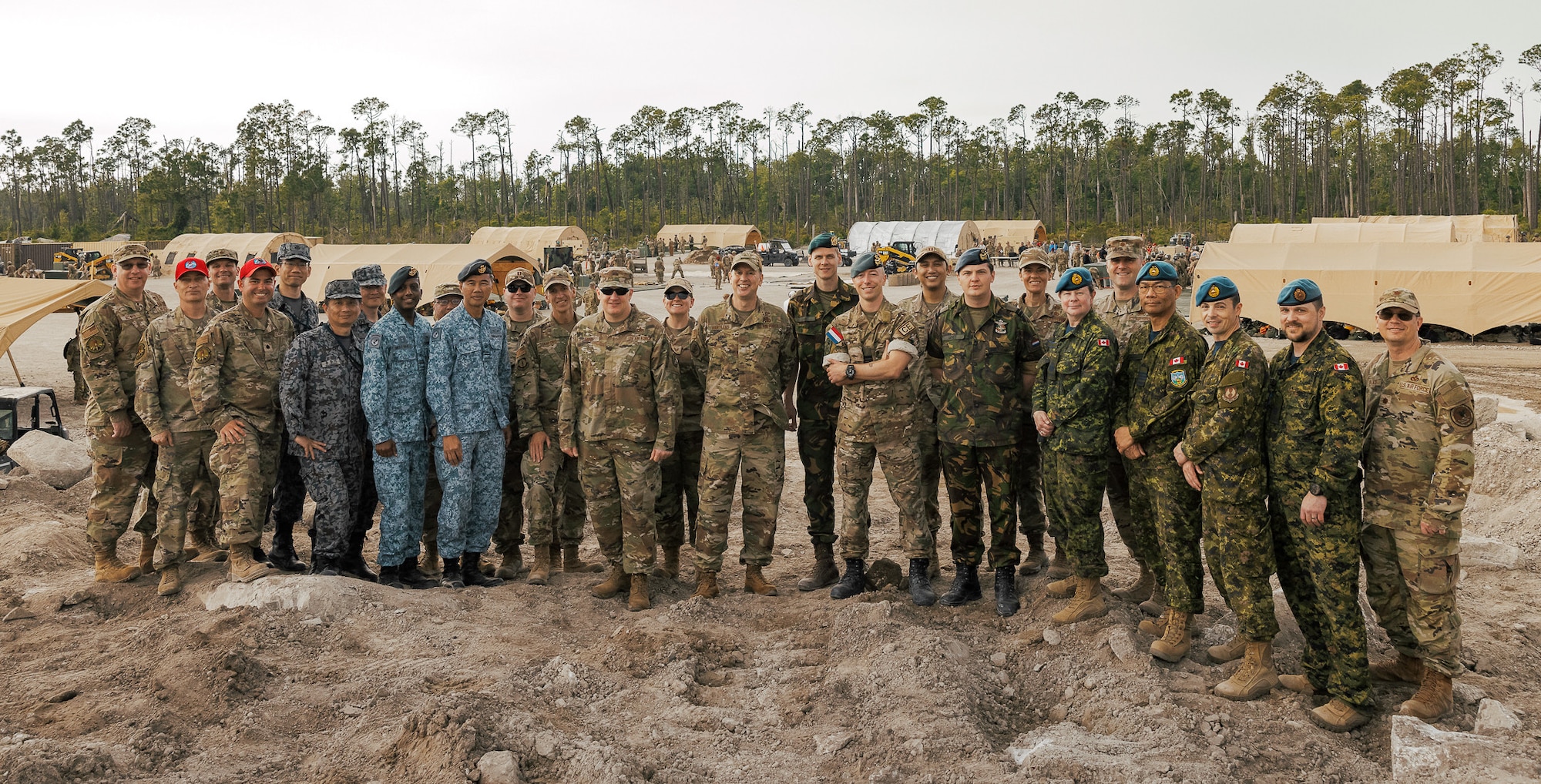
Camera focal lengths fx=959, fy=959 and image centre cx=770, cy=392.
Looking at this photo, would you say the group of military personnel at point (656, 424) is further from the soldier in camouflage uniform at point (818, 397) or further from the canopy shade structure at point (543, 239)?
the canopy shade structure at point (543, 239)

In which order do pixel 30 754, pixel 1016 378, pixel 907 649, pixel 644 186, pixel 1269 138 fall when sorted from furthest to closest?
pixel 644 186, pixel 1269 138, pixel 1016 378, pixel 907 649, pixel 30 754

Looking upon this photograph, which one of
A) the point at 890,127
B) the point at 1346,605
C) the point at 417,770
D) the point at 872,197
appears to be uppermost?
the point at 890,127

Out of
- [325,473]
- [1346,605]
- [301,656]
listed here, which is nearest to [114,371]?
[325,473]

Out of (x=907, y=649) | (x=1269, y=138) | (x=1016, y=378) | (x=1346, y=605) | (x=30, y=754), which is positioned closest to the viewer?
(x=30, y=754)

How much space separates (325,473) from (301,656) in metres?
1.16

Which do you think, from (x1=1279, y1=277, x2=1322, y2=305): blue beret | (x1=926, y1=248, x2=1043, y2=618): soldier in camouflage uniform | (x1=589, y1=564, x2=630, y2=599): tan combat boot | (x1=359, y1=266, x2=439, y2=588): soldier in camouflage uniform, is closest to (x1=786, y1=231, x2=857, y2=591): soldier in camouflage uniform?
(x1=926, y1=248, x2=1043, y2=618): soldier in camouflage uniform

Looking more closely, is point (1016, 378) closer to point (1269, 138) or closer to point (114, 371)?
point (114, 371)

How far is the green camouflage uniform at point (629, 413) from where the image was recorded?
505cm

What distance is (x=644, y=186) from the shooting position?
72.9m

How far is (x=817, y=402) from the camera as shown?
17.4ft

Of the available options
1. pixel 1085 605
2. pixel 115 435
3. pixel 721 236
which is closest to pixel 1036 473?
pixel 1085 605

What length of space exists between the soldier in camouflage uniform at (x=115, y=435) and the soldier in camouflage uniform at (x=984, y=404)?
4484 mm

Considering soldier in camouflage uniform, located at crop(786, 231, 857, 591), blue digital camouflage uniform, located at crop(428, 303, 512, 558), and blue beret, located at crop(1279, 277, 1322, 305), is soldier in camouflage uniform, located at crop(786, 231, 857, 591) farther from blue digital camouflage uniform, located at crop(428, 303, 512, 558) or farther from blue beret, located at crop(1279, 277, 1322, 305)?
blue beret, located at crop(1279, 277, 1322, 305)

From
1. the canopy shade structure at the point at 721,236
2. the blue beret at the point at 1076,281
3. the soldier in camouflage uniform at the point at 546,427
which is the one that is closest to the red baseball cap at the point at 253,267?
the soldier in camouflage uniform at the point at 546,427
